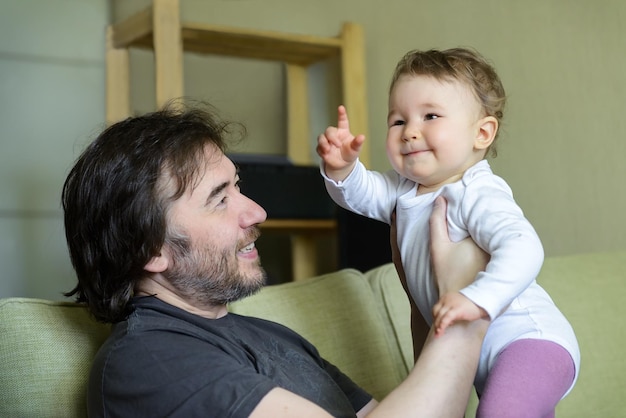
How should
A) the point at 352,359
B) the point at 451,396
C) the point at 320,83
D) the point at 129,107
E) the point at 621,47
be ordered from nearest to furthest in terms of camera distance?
the point at 451,396
the point at 352,359
the point at 621,47
the point at 129,107
the point at 320,83

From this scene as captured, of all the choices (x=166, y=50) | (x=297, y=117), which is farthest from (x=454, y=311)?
(x=297, y=117)

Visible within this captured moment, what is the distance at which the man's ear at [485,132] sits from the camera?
4.56 ft

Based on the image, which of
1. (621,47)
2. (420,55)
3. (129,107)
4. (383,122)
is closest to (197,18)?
(129,107)

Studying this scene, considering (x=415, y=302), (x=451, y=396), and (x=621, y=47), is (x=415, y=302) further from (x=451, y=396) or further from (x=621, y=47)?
(x=621, y=47)

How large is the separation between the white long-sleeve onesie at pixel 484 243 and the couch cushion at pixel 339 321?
380 millimetres

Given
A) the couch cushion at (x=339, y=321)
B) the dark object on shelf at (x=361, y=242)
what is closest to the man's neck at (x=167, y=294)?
the couch cushion at (x=339, y=321)

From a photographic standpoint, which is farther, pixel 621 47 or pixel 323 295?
pixel 621 47

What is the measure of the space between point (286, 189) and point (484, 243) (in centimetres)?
207

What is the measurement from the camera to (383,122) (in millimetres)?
3605

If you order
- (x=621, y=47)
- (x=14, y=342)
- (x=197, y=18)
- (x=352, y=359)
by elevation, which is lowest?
(x=352, y=359)

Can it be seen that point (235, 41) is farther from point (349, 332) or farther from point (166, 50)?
point (349, 332)

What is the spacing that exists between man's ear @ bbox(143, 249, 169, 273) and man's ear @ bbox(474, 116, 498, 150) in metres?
0.53

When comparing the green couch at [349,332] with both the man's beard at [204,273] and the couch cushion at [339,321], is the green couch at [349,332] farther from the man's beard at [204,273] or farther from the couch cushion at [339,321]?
the man's beard at [204,273]

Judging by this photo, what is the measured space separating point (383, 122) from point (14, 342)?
242 cm
